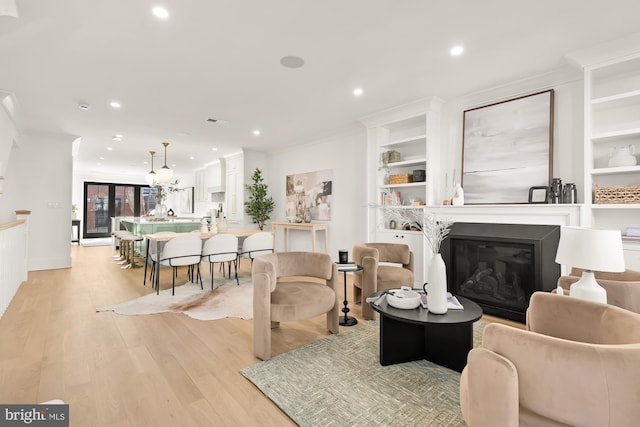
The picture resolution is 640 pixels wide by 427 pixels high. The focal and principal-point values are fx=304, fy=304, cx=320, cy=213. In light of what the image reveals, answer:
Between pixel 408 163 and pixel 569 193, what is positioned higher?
pixel 408 163

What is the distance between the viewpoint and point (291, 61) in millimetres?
3055

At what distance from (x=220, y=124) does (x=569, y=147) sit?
4.89 meters

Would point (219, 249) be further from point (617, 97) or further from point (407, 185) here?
point (617, 97)

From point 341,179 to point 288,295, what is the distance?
356 cm

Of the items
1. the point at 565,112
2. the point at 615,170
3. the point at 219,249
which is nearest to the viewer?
the point at 615,170

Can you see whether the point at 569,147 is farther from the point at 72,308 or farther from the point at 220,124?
the point at 72,308

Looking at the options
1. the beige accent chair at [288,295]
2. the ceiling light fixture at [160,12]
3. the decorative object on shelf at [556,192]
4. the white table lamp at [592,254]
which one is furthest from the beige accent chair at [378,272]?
the ceiling light fixture at [160,12]

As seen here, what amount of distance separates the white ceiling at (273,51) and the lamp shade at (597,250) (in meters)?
1.70

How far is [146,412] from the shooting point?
1.75m

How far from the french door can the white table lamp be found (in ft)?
44.3

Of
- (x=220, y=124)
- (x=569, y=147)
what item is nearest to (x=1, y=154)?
(x=220, y=124)

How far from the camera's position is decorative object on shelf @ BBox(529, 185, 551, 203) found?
10.7ft

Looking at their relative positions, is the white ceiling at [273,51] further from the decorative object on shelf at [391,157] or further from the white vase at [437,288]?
the white vase at [437,288]

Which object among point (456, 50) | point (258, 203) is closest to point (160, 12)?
point (456, 50)
